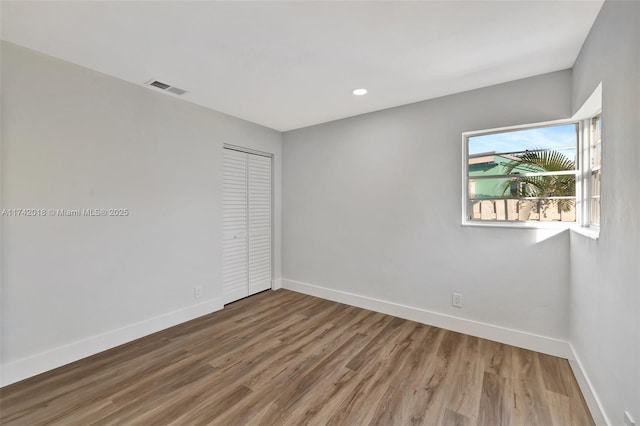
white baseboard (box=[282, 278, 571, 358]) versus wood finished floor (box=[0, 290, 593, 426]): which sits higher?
white baseboard (box=[282, 278, 571, 358])

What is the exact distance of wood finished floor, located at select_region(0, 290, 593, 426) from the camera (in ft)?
5.68

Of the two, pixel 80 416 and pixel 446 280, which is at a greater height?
pixel 446 280

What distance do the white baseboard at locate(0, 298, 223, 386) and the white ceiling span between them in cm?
239

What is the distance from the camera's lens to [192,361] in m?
2.34

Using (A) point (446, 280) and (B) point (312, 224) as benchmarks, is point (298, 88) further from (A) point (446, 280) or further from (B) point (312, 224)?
(A) point (446, 280)

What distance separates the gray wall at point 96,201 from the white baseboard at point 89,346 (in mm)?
24

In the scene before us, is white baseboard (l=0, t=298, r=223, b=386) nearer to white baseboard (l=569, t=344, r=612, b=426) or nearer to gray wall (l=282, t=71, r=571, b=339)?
gray wall (l=282, t=71, r=571, b=339)

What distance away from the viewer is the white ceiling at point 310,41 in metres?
1.65

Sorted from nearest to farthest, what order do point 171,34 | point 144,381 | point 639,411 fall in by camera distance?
point 639,411 < point 171,34 < point 144,381

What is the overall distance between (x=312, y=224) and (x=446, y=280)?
6.40 feet

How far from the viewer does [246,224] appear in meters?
3.94

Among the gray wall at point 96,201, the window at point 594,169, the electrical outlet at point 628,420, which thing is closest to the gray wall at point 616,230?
the electrical outlet at point 628,420

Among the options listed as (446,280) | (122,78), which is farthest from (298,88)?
(446,280)

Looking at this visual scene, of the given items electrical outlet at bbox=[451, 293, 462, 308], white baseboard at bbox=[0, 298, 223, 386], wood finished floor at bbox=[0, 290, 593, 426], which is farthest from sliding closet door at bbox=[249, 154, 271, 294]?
electrical outlet at bbox=[451, 293, 462, 308]
